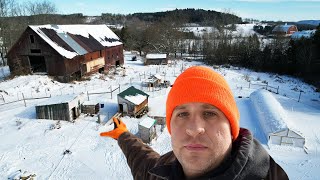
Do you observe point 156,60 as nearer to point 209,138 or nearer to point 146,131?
point 146,131

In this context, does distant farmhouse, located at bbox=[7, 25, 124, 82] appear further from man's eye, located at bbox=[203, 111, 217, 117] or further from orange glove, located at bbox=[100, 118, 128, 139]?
man's eye, located at bbox=[203, 111, 217, 117]

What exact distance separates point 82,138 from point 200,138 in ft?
46.8

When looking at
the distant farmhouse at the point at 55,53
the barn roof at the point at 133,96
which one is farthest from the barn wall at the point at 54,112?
the distant farmhouse at the point at 55,53

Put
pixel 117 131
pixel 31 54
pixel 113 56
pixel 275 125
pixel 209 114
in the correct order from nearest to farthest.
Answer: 1. pixel 209 114
2. pixel 117 131
3. pixel 275 125
4. pixel 31 54
5. pixel 113 56

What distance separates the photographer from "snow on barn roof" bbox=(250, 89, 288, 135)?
15.3m

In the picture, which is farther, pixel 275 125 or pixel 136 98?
pixel 136 98

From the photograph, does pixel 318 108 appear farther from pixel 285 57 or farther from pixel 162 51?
pixel 162 51

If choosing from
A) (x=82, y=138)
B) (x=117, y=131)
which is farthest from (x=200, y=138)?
(x=82, y=138)

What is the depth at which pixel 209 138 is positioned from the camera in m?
1.41

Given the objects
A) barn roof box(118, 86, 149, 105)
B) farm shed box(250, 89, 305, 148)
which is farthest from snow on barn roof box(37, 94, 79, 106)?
farm shed box(250, 89, 305, 148)

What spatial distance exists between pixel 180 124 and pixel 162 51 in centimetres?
4932

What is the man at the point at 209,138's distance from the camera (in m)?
1.32

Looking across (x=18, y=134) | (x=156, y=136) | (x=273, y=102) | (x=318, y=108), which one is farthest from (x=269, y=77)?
(x=18, y=134)

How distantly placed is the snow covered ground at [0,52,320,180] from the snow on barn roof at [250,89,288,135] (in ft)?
1.76
